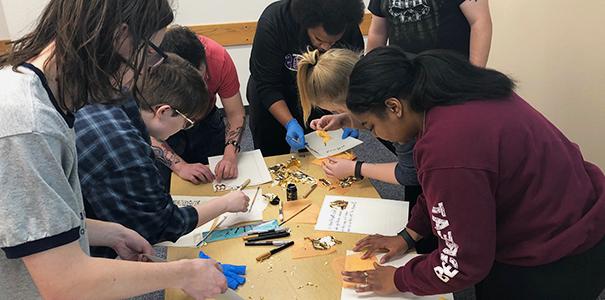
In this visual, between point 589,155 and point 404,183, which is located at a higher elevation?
point 404,183

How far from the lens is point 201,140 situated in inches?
89.2

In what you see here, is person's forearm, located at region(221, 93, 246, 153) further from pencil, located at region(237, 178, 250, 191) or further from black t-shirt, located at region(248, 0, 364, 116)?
pencil, located at region(237, 178, 250, 191)

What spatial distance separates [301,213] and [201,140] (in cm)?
85

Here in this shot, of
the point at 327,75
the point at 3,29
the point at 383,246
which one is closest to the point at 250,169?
the point at 327,75

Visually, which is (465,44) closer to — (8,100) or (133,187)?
(133,187)

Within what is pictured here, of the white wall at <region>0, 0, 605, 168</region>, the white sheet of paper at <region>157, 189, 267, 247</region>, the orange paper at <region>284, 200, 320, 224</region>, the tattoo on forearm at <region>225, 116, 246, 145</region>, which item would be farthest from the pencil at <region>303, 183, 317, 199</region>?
the white wall at <region>0, 0, 605, 168</region>

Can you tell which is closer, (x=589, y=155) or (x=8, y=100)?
(x=8, y=100)

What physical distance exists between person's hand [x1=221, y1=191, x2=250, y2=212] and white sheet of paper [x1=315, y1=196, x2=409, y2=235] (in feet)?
0.81

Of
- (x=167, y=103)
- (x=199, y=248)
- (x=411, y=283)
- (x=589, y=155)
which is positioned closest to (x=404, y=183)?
→ (x=411, y=283)

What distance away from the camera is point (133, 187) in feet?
4.20

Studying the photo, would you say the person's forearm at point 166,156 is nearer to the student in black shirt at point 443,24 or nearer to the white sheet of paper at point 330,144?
the white sheet of paper at point 330,144

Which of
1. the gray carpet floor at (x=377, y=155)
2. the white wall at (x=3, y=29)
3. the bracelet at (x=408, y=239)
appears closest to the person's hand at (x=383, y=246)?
the bracelet at (x=408, y=239)

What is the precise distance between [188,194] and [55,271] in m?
1.04

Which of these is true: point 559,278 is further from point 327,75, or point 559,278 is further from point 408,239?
point 327,75
